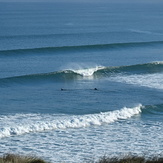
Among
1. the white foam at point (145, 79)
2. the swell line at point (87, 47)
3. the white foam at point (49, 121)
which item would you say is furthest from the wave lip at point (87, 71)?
the white foam at point (49, 121)

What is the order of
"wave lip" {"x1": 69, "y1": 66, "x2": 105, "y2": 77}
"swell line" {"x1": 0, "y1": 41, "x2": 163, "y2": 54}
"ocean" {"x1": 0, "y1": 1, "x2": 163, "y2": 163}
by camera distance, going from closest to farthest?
"ocean" {"x1": 0, "y1": 1, "x2": 163, "y2": 163} < "wave lip" {"x1": 69, "y1": 66, "x2": 105, "y2": 77} < "swell line" {"x1": 0, "y1": 41, "x2": 163, "y2": 54}

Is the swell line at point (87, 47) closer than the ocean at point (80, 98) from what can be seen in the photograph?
No

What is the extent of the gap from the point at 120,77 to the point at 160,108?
918cm

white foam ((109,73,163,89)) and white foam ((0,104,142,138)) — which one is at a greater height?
white foam ((109,73,163,89))

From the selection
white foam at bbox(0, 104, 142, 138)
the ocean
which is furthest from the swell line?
white foam at bbox(0, 104, 142, 138)

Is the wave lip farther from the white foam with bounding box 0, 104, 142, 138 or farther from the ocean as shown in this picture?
the white foam with bounding box 0, 104, 142, 138

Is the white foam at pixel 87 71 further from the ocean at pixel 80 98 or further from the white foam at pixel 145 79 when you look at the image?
the white foam at pixel 145 79

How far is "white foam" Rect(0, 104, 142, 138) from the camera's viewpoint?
21.9 meters

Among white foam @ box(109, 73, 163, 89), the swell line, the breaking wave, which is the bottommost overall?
white foam @ box(109, 73, 163, 89)

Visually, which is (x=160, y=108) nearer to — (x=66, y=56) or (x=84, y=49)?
(x=66, y=56)

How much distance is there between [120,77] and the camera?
Answer: 35156mm

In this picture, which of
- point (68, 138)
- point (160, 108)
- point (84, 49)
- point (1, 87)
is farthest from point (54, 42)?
point (68, 138)

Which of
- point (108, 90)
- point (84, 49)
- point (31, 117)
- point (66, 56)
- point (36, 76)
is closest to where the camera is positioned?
point (31, 117)

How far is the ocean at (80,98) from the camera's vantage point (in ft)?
66.0
